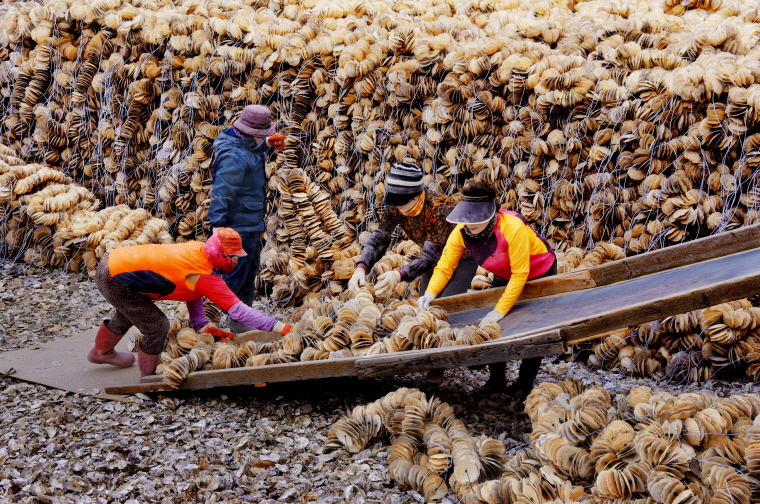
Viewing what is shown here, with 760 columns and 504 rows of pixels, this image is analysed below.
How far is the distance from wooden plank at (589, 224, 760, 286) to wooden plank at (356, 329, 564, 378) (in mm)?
1167

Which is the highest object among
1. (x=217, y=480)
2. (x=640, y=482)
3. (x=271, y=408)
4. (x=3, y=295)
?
(x=640, y=482)

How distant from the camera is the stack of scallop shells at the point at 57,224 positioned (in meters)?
6.83

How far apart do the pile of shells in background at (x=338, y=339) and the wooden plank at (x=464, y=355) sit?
147 millimetres

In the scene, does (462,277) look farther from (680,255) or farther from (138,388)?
(138,388)

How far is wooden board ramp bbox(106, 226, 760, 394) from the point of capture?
124 inches

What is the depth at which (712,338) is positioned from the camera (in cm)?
421

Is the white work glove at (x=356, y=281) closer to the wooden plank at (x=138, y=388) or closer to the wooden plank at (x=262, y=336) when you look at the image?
the wooden plank at (x=262, y=336)

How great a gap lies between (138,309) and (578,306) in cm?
266

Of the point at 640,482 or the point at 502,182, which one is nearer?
the point at 640,482

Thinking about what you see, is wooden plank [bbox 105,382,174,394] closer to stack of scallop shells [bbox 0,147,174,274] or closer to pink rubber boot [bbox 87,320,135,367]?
pink rubber boot [bbox 87,320,135,367]

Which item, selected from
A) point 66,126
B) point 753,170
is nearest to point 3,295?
point 66,126

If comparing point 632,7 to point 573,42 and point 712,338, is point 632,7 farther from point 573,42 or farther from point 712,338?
point 712,338

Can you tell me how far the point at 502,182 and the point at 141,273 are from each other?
3.06 meters

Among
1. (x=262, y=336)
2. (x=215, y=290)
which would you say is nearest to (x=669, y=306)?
(x=215, y=290)
